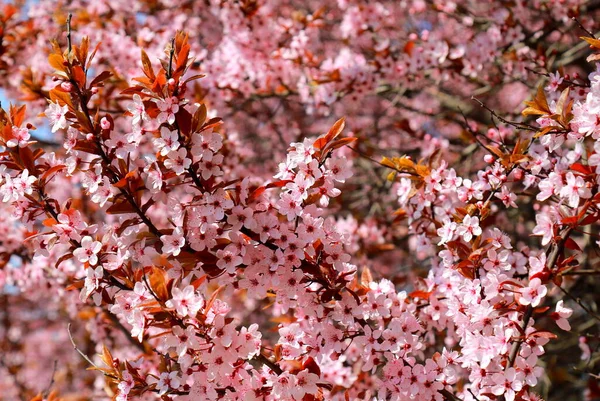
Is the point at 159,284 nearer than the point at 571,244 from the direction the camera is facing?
Yes

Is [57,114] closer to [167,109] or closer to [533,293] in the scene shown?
[167,109]

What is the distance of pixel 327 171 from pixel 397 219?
94cm

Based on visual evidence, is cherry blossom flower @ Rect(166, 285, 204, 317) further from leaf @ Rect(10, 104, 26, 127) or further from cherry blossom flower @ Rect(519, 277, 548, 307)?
cherry blossom flower @ Rect(519, 277, 548, 307)

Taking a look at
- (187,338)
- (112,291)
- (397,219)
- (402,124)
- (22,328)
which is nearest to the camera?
(187,338)

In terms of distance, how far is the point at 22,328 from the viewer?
30.5 feet

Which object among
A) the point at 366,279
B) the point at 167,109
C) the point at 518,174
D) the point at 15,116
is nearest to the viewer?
the point at 167,109

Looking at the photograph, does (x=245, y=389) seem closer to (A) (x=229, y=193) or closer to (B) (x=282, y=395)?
(B) (x=282, y=395)

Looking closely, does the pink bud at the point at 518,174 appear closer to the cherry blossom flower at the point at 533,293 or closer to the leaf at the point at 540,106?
the leaf at the point at 540,106

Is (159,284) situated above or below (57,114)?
below

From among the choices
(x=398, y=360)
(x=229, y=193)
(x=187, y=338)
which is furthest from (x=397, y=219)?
(x=187, y=338)

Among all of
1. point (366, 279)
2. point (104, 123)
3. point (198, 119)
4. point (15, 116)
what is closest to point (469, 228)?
point (366, 279)

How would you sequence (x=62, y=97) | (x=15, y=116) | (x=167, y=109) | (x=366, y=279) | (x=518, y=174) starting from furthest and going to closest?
(x=366, y=279) < (x=518, y=174) < (x=15, y=116) < (x=62, y=97) < (x=167, y=109)

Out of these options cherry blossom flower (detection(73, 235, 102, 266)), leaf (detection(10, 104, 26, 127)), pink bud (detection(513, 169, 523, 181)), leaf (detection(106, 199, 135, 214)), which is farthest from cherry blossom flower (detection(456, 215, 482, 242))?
leaf (detection(10, 104, 26, 127))

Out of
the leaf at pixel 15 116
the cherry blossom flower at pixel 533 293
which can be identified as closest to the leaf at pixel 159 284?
the leaf at pixel 15 116
